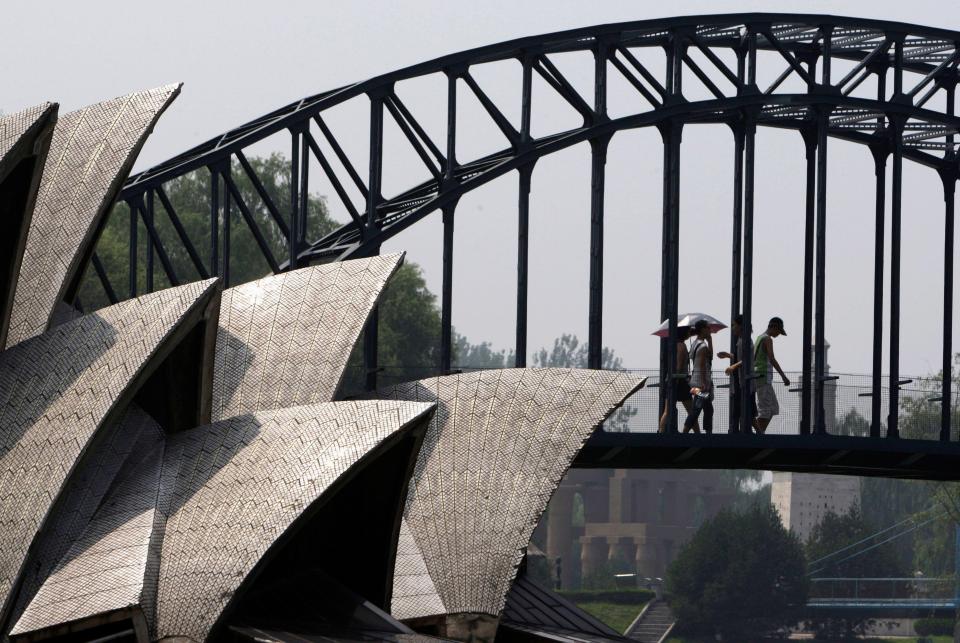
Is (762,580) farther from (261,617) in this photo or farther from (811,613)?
(261,617)

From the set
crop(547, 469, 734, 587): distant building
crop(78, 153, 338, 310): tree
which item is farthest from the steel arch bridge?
crop(547, 469, 734, 587): distant building

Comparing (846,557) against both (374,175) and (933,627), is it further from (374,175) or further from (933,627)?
(374,175)

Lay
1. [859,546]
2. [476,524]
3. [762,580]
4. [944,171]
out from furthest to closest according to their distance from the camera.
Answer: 1. [859,546]
2. [762,580]
3. [944,171]
4. [476,524]

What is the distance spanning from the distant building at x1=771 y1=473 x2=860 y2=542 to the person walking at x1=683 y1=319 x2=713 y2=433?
94819mm

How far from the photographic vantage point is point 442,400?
71.8 ft

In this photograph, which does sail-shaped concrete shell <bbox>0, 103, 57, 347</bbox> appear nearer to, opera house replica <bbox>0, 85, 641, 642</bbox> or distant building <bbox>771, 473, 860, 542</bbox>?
opera house replica <bbox>0, 85, 641, 642</bbox>

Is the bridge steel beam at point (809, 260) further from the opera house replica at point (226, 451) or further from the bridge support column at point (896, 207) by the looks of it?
the opera house replica at point (226, 451)

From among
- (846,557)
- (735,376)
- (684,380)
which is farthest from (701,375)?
(846,557)

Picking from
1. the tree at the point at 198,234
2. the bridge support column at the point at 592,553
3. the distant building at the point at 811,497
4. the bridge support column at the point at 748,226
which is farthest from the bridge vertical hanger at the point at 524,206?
the distant building at the point at 811,497

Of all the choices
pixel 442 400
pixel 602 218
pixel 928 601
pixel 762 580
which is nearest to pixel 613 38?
pixel 602 218

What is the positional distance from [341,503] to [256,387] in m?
1.90

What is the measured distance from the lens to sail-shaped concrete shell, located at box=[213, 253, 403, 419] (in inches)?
Result: 790

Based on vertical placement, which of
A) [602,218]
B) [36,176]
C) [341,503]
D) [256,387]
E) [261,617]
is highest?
[602,218]

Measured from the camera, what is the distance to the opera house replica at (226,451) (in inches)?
664
